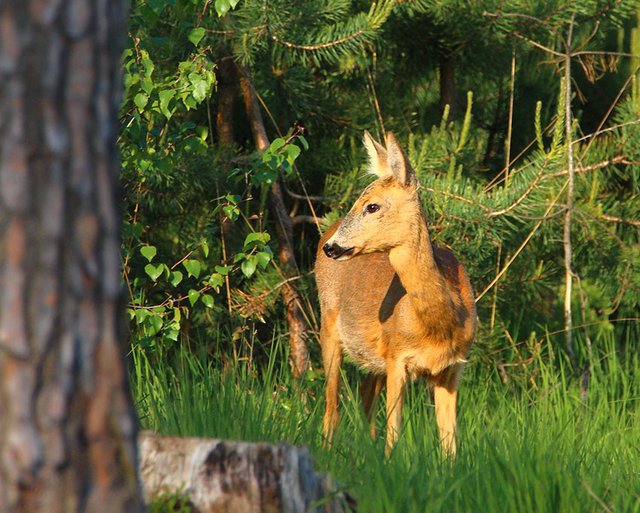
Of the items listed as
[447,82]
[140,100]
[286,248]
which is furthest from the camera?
[447,82]

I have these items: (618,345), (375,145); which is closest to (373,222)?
(375,145)

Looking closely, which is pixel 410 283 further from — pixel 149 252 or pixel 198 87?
pixel 198 87

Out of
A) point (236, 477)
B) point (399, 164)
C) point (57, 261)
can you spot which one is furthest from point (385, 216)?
point (57, 261)

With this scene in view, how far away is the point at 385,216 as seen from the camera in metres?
5.54

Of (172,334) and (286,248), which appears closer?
(172,334)

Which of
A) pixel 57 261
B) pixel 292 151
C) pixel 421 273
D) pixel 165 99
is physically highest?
pixel 165 99

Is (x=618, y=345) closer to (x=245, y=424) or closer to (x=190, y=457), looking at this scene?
(x=245, y=424)

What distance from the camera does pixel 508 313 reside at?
736 centimetres

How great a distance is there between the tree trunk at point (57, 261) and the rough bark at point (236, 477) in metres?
0.61

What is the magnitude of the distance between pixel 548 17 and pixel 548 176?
1.37 m

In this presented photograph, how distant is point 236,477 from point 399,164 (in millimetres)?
3252

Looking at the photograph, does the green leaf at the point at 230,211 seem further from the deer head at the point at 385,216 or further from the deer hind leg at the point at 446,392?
the deer hind leg at the point at 446,392

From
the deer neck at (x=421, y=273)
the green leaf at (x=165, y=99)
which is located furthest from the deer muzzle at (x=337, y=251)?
the green leaf at (x=165, y=99)

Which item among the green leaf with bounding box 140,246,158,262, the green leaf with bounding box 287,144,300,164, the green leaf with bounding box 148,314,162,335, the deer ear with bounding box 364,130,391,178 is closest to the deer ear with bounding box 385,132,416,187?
the deer ear with bounding box 364,130,391,178
